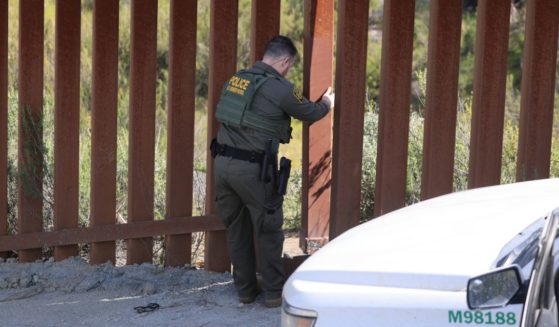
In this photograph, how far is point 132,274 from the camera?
22.4 feet

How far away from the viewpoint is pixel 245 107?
583 cm

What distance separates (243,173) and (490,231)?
8.31 feet

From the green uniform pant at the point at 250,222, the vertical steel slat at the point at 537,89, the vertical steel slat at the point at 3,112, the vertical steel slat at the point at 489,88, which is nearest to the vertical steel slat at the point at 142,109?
the green uniform pant at the point at 250,222

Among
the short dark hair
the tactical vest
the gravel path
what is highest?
the short dark hair

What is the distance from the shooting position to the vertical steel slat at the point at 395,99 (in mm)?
6230

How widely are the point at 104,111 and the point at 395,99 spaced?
2.04m

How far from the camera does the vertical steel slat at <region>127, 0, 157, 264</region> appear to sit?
6.82 m

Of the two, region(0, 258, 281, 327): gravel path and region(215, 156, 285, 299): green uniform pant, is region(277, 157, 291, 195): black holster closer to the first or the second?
region(215, 156, 285, 299): green uniform pant

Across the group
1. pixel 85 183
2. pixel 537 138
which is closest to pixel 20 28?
pixel 85 183

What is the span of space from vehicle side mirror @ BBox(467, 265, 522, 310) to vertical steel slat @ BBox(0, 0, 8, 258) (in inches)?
199

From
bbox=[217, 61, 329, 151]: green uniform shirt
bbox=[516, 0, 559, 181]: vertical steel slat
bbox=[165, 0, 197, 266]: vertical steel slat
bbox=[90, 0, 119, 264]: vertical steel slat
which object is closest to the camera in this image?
bbox=[217, 61, 329, 151]: green uniform shirt

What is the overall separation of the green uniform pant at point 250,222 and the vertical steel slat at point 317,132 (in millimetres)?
646

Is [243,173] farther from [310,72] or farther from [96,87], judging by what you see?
A: [96,87]

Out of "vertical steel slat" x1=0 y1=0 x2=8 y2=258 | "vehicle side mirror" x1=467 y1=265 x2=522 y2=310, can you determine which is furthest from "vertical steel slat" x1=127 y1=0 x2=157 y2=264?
"vehicle side mirror" x1=467 y1=265 x2=522 y2=310
